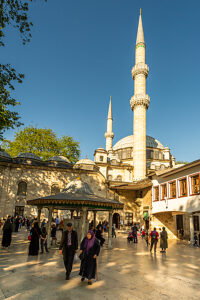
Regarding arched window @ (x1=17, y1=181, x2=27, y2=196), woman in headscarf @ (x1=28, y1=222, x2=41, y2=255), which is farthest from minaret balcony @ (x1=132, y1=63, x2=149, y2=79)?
woman in headscarf @ (x1=28, y1=222, x2=41, y2=255)

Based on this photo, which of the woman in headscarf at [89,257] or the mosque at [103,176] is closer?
the woman in headscarf at [89,257]

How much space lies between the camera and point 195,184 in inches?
647

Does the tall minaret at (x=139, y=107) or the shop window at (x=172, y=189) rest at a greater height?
the tall minaret at (x=139, y=107)

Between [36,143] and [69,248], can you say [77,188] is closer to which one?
[69,248]

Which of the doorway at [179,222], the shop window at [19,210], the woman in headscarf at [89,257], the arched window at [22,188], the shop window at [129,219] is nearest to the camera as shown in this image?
the woman in headscarf at [89,257]

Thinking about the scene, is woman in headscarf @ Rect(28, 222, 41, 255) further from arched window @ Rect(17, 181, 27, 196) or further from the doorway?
arched window @ Rect(17, 181, 27, 196)

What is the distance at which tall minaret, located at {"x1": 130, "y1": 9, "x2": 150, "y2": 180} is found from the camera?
35250 mm

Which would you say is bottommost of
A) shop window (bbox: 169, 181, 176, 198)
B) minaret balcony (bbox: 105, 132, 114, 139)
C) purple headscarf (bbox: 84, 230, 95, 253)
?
purple headscarf (bbox: 84, 230, 95, 253)

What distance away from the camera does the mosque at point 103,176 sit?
26078mm

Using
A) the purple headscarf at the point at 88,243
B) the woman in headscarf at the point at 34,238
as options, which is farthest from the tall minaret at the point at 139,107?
the purple headscarf at the point at 88,243

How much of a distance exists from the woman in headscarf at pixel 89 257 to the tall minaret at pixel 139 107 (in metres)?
29.6

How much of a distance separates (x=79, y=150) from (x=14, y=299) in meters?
37.7

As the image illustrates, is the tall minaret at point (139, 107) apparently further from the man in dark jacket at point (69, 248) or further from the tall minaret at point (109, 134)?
the man in dark jacket at point (69, 248)

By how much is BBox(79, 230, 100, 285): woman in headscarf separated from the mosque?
12777 millimetres
